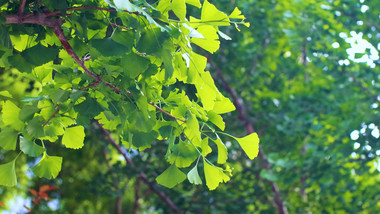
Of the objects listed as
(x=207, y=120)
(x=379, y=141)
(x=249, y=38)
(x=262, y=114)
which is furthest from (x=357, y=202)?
(x=207, y=120)

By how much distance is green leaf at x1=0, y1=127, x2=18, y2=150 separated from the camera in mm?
1067

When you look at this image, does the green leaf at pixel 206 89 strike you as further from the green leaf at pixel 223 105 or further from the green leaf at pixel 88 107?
the green leaf at pixel 88 107

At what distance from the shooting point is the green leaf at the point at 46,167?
112 cm

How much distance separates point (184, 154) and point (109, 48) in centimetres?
34

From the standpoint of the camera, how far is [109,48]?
0.88m

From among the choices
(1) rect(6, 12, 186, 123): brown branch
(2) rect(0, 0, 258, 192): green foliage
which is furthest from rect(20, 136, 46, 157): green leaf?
(1) rect(6, 12, 186, 123): brown branch

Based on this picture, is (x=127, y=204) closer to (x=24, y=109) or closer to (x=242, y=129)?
(x=242, y=129)

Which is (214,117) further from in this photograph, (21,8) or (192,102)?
(21,8)

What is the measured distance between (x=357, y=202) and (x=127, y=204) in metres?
2.68

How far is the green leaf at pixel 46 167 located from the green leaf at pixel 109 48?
0.40 metres

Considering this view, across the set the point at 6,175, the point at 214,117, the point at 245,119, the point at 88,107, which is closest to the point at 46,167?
the point at 6,175

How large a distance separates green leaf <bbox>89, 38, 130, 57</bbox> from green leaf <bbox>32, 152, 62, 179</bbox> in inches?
15.6

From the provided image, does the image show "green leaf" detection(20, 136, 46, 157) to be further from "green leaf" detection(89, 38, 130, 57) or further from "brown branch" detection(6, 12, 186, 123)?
"green leaf" detection(89, 38, 130, 57)

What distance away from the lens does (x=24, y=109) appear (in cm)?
102
